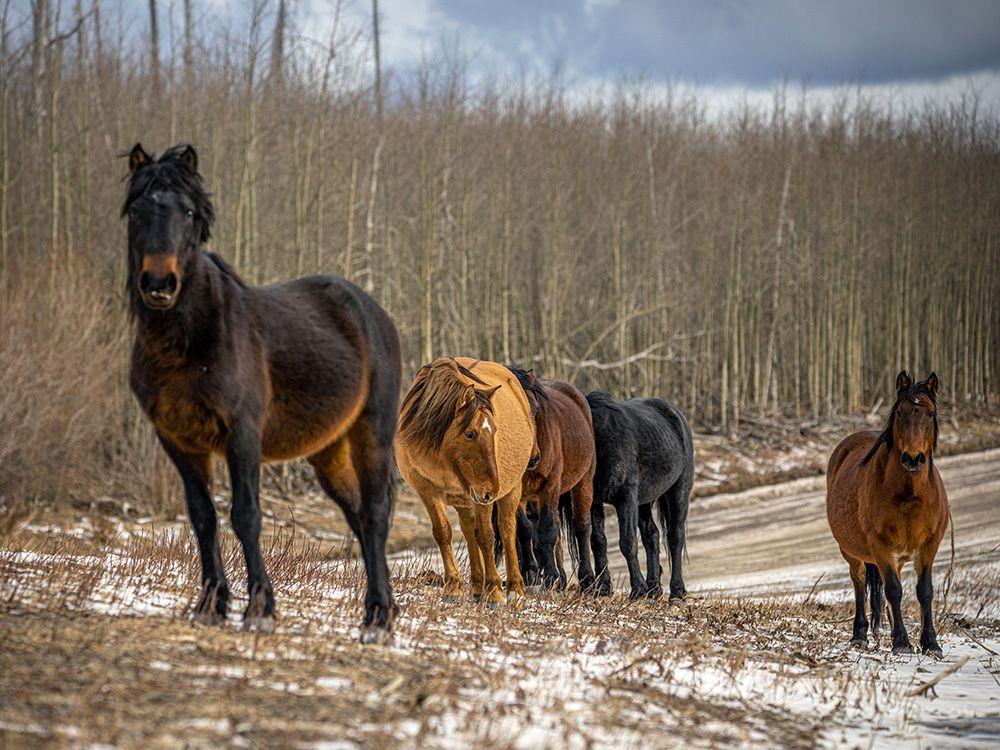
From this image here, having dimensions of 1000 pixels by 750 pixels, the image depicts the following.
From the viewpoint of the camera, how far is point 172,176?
4355mm

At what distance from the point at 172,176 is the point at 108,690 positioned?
2136 mm

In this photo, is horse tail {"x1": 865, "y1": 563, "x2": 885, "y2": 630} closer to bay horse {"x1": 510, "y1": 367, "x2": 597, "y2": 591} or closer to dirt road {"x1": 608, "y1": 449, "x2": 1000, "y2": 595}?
bay horse {"x1": 510, "y1": 367, "x2": 597, "y2": 591}

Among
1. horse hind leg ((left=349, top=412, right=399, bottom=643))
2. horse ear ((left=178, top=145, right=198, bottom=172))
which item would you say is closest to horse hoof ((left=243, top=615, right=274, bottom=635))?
horse hind leg ((left=349, top=412, right=399, bottom=643))

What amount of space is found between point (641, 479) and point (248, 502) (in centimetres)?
614

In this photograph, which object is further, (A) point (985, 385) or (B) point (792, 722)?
(A) point (985, 385)

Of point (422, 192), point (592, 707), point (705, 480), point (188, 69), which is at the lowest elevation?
point (705, 480)

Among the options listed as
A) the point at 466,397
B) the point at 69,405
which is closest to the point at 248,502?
the point at 466,397

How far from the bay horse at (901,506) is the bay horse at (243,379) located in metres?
3.80

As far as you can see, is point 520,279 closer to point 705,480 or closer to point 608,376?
point 608,376

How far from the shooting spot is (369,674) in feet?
13.0

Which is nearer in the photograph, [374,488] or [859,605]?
[374,488]

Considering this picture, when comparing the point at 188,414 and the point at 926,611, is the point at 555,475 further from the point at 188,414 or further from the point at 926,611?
the point at 188,414

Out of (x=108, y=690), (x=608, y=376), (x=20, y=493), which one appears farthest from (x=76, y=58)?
(x=108, y=690)

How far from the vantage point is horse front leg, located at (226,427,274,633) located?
4301 mm
